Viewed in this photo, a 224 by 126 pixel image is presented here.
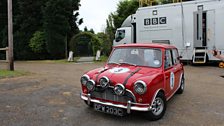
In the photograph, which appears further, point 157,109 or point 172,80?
point 172,80

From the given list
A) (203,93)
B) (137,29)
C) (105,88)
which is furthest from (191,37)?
(105,88)

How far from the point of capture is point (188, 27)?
641 inches

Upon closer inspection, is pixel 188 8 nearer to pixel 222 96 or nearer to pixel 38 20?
pixel 222 96

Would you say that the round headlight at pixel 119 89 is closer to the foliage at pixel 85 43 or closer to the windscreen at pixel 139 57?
the windscreen at pixel 139 57

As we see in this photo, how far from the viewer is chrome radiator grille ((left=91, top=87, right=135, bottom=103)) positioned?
497 cm

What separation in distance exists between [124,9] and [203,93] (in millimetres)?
25744

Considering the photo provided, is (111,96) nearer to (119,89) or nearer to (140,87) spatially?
(119,89)

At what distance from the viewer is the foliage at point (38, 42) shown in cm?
2578

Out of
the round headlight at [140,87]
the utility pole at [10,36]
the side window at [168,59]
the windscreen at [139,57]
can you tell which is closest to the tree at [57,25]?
the utility pole at [10,36]

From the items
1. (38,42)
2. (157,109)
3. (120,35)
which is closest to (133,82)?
(157,109)

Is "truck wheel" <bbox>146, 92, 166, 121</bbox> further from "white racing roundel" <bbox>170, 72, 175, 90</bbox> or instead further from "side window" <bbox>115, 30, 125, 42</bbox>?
"side window" <bbox>115, 30, 125, 42</bbox>

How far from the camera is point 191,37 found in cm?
1620

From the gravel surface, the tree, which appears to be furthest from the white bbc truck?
the tree

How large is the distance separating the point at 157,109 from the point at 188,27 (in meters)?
12.0
